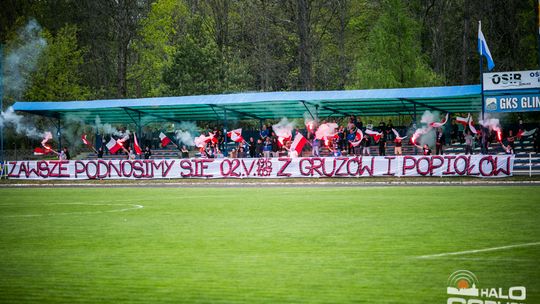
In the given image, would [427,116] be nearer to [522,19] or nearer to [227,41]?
[522,19]

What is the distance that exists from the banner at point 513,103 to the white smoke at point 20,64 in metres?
36.9

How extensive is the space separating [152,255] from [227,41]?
5862cm

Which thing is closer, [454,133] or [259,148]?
[259,148]

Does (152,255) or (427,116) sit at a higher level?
(427,116)

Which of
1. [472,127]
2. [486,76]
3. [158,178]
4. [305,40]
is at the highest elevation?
[305,40]

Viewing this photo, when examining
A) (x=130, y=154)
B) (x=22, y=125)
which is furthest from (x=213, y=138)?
(x=22, y=125)

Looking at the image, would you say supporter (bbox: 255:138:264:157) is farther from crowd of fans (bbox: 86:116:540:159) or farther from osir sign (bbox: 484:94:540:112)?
osir sign (bbox: 484:94:540:112)

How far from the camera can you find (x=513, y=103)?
34438mm

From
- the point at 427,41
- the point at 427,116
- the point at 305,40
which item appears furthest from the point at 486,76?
the point at 427,41

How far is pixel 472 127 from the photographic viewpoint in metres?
37.8

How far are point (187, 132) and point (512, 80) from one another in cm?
2149

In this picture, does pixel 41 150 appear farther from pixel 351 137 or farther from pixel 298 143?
pixel 351 137

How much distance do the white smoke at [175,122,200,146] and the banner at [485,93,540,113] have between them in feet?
66.1

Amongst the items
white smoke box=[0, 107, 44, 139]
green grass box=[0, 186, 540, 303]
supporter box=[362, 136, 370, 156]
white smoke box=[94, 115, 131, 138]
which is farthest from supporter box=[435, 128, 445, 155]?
white smoke box=[0, 107, 44, 139]
